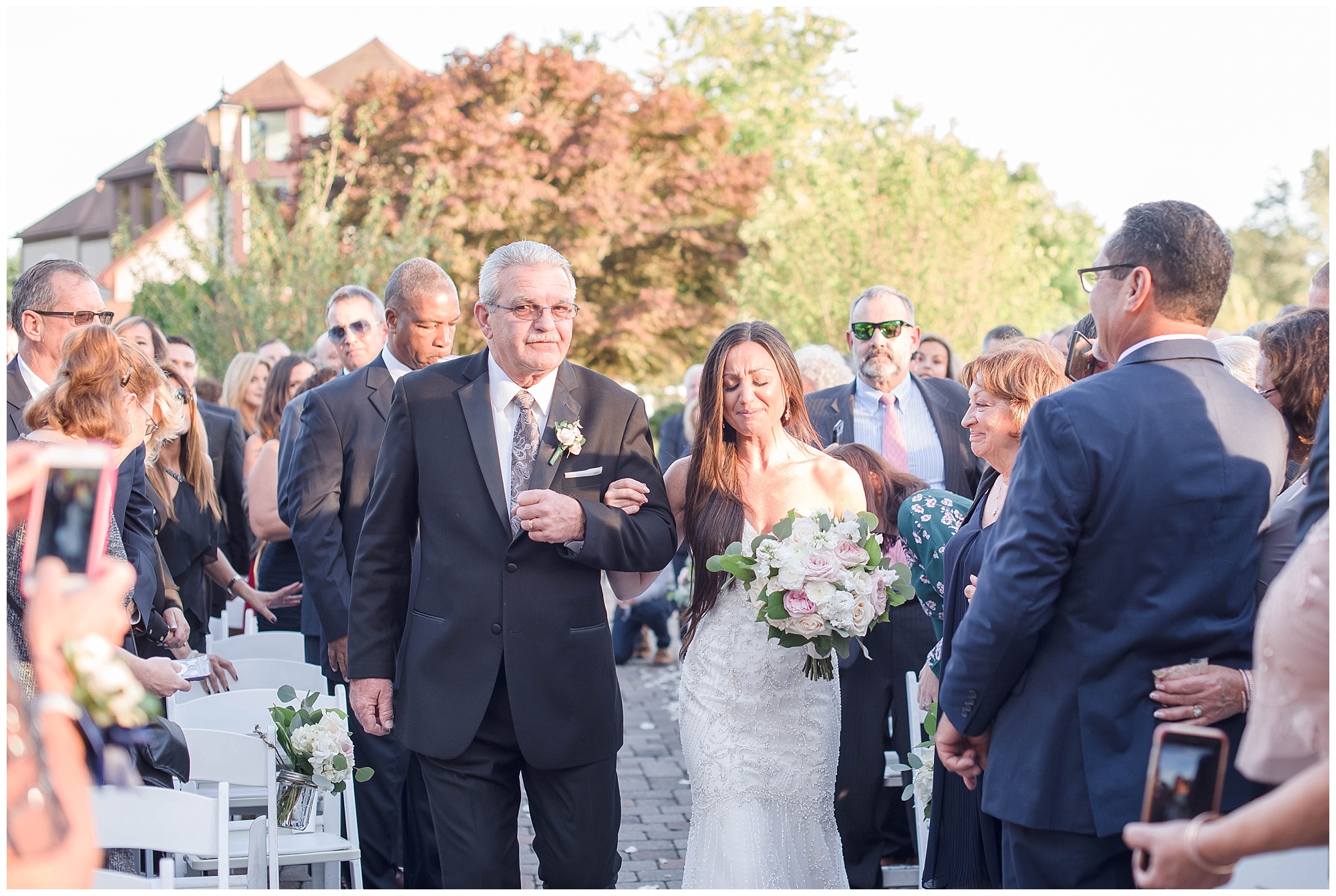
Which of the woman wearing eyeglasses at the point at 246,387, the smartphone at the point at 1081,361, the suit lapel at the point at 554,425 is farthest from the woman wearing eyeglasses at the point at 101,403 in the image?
the woman wearing eyeglasses at the point at 246,387

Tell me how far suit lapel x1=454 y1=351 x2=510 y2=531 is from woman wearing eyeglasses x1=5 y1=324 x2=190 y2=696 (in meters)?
0.94

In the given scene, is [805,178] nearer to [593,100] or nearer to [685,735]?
[593,100]

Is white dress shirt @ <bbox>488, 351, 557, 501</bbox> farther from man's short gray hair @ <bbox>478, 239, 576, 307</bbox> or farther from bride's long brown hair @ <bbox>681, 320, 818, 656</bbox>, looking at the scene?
bride's long brown hair @ <bbox>681, 320, 818, 656</bbox>

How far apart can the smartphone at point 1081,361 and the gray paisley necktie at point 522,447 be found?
73.4 inches

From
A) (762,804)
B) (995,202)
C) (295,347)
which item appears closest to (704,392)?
(762,804)

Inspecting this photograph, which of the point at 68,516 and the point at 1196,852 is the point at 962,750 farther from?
the point at 68,516

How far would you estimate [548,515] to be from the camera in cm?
342

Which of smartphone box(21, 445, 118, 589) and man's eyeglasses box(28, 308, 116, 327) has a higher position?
man's eyeglasses box(28, 308, 116, 327)

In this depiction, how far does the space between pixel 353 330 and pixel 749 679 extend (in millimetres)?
3089

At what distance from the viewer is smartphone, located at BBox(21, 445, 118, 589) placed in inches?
81.9

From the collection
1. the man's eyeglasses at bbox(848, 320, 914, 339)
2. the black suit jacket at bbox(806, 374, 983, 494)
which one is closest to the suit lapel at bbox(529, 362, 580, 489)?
the black suit jacket at bbox(806, 374, 983, 494)

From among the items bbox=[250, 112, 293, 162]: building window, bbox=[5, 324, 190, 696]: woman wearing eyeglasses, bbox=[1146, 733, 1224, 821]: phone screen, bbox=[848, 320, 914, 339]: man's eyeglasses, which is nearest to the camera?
bbox=[1146, 733, 1224, 821]: phone screen

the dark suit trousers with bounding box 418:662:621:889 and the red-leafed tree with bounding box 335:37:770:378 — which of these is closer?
the dark suit trousers with bounding box 418:662:621:889

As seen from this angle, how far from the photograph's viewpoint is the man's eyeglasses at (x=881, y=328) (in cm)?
662
